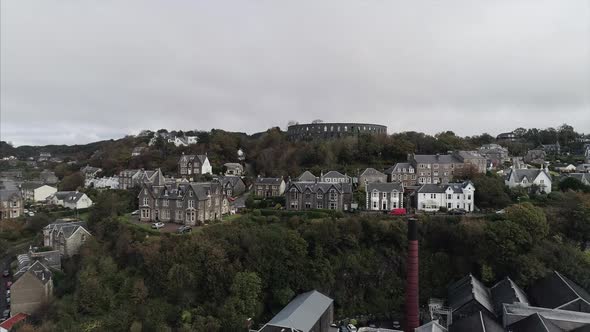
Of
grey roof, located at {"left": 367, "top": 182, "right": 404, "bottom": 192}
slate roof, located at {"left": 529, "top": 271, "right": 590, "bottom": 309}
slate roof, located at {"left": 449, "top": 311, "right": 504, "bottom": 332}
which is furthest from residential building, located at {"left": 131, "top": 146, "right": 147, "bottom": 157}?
slate roof, located at {"left": 529, "top": 271, "right": 590, "bottom": 309}

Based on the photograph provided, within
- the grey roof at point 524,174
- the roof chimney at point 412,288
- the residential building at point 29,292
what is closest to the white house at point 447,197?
the grey roof at point 524,174

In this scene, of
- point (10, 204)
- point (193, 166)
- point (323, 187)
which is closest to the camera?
point (323, 187)

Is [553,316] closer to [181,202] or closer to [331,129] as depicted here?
[181,202]

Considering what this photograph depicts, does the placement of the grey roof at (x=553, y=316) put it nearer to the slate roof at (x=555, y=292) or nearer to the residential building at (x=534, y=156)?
the slate roof at (x=555, y=292)

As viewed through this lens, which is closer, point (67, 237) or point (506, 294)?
point (506, 294)

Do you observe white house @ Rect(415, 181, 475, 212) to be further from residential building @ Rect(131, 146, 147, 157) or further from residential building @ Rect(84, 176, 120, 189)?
residential building @ Rect(131, 146, 147, 157)

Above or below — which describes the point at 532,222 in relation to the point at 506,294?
above

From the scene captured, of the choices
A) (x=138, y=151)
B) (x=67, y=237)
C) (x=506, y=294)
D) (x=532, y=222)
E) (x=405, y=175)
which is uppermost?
(x=138, y=151)

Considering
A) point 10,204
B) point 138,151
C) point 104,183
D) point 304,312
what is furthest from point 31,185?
point 304,312
